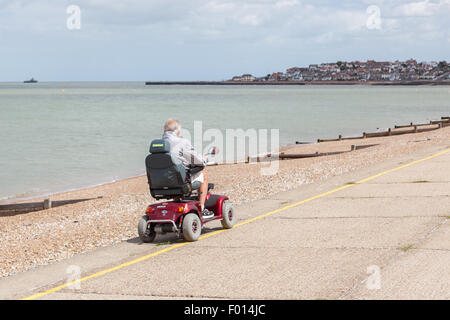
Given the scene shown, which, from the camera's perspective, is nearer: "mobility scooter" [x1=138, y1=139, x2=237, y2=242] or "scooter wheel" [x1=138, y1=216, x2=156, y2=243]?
"mobility scooter" [x1=138, y1=139, x2=237, y2=242]

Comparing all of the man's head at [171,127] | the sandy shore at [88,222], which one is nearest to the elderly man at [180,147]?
the man's head at [171,127]

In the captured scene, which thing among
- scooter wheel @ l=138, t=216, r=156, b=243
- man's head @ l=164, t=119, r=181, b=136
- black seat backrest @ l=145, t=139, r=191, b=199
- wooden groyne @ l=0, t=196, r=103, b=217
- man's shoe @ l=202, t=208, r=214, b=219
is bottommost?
wooden groyne @ l=0, t=196, r=103, b=217

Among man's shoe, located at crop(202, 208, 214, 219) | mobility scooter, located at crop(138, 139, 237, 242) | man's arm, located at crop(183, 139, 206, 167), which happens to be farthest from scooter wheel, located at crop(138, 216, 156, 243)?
man's arm, located at crop(183, 139, 206, 167)

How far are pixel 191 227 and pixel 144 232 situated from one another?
0.66 m

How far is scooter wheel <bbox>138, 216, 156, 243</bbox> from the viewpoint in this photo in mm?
8445

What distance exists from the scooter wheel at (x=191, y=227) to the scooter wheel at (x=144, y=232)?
1.67 feet

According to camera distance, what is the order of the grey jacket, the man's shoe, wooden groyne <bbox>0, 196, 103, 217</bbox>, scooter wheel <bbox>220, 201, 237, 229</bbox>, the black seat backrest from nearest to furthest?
the black seat backrest, the grey jacket, the man's shoe, scooter wheel <bbox>220, 201, 237, 229</bbox>, wooden groyne <bbox>0, 196, 103, 217</bbox>

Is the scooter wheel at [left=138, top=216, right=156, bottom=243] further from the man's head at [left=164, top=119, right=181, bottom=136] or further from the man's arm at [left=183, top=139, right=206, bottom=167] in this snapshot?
the man's head at [left=164, top=119, right=181, bottom=136]

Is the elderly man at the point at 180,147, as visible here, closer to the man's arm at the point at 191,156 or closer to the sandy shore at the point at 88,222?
the man's arm at the point at 191,156

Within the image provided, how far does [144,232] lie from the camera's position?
8461 millimetres

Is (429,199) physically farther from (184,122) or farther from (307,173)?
(184,122)

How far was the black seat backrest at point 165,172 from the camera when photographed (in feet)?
26.8

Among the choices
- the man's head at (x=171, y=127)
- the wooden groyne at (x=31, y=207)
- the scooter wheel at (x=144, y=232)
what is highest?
the man's head at (x=171, y=127)
